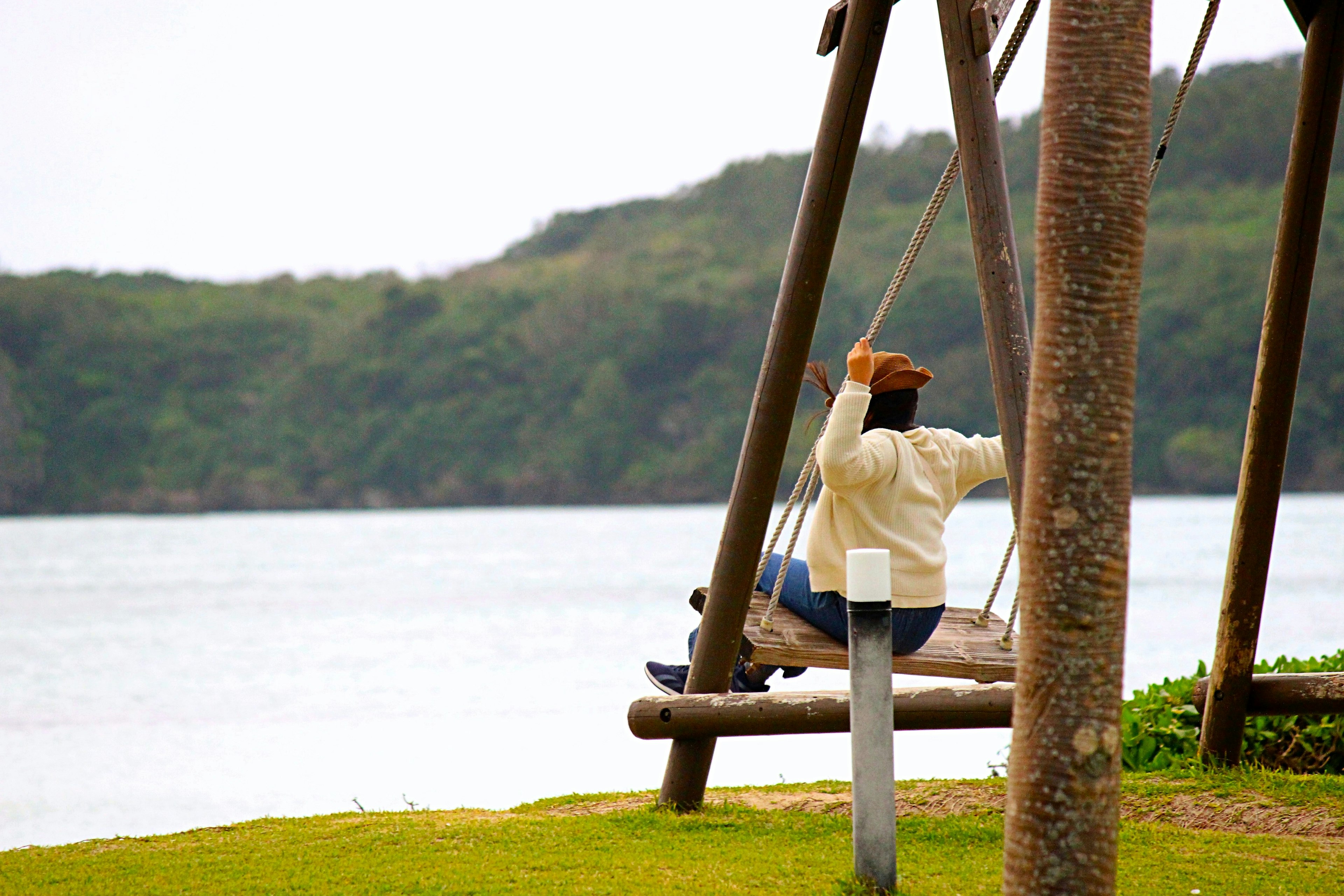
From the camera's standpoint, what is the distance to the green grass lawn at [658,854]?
3.83 m

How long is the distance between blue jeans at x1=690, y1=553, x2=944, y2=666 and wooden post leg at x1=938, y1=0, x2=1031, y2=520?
432 mm

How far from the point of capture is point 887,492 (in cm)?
431

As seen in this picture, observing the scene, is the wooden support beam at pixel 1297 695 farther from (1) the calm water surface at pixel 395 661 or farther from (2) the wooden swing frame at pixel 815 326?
(1) the calm water surface at pixel 395 661

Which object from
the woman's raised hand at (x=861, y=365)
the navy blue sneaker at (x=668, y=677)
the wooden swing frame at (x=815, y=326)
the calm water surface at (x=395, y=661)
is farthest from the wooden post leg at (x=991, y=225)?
the calm water surface at (x=395, y=661)

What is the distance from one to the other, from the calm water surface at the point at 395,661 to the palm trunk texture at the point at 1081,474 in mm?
5180

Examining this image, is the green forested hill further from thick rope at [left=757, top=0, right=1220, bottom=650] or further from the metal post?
the metal post

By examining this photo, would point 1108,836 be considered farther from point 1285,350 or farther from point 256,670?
point 256,670

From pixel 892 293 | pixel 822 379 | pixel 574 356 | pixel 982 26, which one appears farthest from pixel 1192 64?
pixel 574 356

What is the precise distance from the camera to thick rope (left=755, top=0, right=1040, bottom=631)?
439 centimetres

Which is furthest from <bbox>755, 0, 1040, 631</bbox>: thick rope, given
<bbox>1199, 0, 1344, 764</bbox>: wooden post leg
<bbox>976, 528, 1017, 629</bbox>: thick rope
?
<bbox>1199, 0, 1344, 764</bbox>: wooden post leg

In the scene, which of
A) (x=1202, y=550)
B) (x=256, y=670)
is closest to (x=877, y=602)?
(x=256, y=670)

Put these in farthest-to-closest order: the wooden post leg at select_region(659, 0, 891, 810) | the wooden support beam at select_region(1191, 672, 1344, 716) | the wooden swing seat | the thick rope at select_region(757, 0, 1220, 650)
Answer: the wooden support beam at select_region(1191, 672, 1344, 716)
the wooden post leg at select_region(659, 0, 891, 810)
the thick rope at select_region(757, 0, 1220, 650)
the wooden swing seat

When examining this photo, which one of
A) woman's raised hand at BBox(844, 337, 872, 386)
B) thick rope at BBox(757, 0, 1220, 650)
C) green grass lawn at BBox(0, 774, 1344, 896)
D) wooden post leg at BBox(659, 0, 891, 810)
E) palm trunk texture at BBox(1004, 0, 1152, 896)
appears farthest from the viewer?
wooden post leg at BBox(659, 0, 891, 810)

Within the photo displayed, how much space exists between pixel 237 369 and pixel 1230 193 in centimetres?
3932
